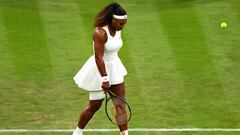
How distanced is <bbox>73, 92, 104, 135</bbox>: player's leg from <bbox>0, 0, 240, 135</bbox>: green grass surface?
2.76 ft

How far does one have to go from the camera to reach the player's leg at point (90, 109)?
9.27 meters

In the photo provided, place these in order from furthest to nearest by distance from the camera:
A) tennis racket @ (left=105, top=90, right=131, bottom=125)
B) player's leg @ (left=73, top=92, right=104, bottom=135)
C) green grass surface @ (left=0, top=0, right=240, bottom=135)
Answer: green grass surface @ (left=0, top=0, right=240, bottom=135) < player's leg @ (left=73, top=92, right=104, bottom=135) < tennis racket @ (left=105, top=90, right=131, bottom=125)

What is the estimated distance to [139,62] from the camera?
1396 centimetres

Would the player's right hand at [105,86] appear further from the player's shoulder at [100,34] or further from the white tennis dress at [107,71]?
the player's shoulder at [100,34]

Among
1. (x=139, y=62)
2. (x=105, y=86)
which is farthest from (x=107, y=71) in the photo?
(x=139, y=62)

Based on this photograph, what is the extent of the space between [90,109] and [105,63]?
2.51 ft

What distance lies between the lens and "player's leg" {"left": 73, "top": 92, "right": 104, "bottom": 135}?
365 inches

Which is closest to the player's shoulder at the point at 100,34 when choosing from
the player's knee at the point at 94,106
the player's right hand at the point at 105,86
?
the player's right hand at the point at 105,86

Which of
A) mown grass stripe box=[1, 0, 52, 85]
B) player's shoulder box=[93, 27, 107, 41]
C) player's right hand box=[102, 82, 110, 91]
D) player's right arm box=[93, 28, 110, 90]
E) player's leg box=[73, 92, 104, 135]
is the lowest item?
mown grass stripe box=[1, 0, 52, 85]

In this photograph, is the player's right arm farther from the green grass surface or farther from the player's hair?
the green grass surface

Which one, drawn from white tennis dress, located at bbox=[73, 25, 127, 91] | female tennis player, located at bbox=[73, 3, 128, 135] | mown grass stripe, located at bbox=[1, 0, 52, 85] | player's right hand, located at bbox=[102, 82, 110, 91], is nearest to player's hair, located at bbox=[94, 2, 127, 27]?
female tennis player, located at bbox=[73, 3, 128, 135]

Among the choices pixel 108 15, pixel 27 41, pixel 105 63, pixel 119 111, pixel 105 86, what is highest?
pixel 108 15

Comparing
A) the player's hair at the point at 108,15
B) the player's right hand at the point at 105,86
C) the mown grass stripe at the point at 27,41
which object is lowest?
the mown grass stripe at the point at 27,41

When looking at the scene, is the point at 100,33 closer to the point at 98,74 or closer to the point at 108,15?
the point at 108,15
